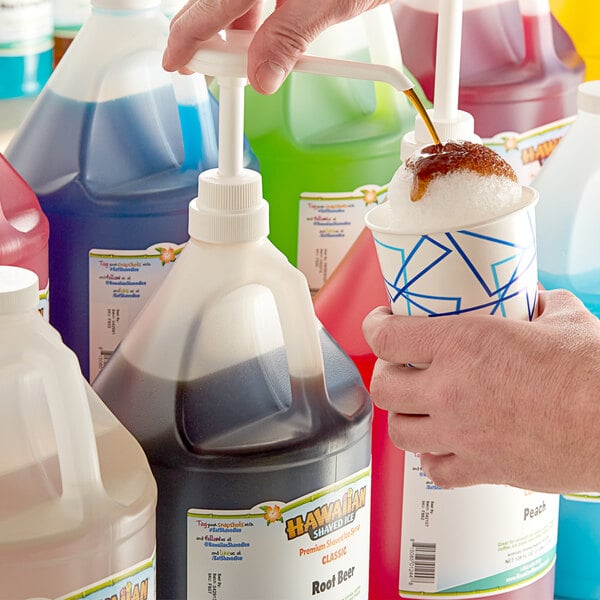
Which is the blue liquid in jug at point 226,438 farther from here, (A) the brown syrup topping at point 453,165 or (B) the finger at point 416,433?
(A) the brown syrup topping at point 453,165

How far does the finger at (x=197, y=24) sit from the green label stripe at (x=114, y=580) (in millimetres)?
Answer: 405

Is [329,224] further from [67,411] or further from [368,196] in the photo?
[67,411]

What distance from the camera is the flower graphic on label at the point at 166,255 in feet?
3.82

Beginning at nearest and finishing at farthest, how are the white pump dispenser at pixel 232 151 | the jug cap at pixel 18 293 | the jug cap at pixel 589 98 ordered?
the jug cap at pixel 18 293 → the white pump dispenser at pixel 232 151 → the jug cap at pixel 589 98

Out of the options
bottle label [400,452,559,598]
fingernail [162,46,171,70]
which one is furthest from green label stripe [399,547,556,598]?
fingernail [162,46,171,70]

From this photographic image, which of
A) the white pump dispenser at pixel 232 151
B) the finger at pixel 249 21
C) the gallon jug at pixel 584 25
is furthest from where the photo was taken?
the gallon jug at pixel 584 25

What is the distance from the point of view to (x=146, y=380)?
3.35 ft

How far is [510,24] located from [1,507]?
35.4 inches

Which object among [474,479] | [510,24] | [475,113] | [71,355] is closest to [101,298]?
[71,355]

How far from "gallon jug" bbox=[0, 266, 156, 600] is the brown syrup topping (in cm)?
29

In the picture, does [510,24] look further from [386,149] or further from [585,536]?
[585,536]

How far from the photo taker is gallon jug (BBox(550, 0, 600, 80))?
63.9 inches

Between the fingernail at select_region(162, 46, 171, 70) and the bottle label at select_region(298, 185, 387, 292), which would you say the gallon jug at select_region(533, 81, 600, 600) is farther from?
the fingernail at select_region(162, 46, 171, 70)

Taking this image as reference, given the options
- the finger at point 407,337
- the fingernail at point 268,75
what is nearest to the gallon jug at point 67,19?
the fingernail at point 268,75
